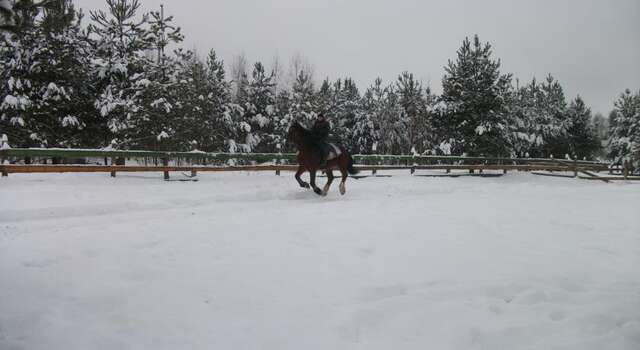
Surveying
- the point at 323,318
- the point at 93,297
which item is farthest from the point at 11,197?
the point at 323,318

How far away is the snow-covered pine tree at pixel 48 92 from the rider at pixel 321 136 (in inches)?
507

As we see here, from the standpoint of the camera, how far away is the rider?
409 inches

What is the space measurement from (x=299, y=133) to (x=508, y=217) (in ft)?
17.8

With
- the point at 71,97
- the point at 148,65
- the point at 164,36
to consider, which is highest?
the point at 164,36

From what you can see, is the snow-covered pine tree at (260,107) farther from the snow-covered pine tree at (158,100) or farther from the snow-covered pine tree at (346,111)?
the snow-covered pine tree at (158,100)

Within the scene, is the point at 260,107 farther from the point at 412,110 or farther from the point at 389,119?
the point at 412,110

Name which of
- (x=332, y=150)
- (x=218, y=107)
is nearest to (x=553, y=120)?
(x=218, y=107)

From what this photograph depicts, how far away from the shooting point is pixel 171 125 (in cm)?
1825

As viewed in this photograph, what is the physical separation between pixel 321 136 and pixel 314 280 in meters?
7.02

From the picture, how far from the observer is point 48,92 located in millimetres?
16797

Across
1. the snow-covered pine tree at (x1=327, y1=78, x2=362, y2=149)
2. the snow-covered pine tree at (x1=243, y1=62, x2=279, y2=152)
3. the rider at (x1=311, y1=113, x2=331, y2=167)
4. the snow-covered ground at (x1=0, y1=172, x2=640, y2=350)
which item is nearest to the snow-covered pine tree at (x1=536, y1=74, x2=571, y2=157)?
the snow-covered pine tree at (x1=327, y1=78, x2=362, y2=149)

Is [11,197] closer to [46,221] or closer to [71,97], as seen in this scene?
[46,221]

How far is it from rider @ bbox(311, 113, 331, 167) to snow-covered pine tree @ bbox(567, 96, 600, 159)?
1412 inches

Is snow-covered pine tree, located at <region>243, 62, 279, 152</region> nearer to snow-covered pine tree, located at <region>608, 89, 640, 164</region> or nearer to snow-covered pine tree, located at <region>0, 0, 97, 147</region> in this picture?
snow-covered pine tree, located at <region>0, 0, 97, 147</region>
